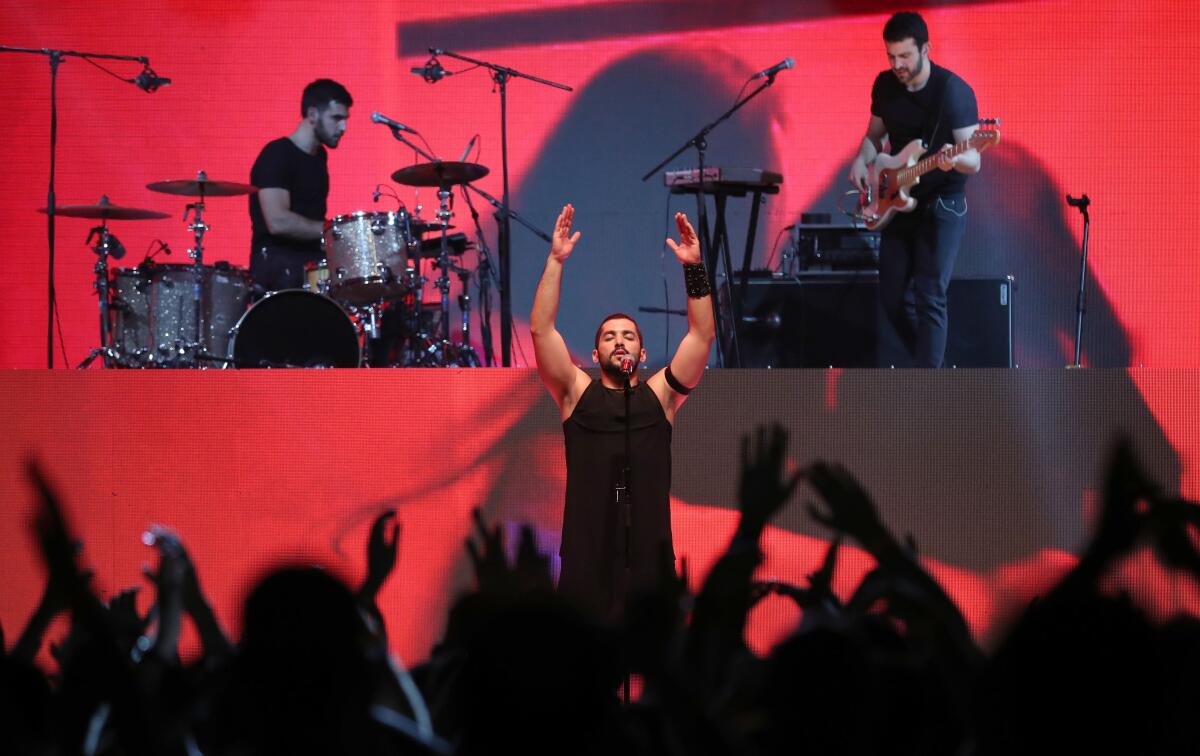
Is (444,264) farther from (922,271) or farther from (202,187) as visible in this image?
(922,271)

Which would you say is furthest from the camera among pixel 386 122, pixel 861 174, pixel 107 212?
pixel 107 212

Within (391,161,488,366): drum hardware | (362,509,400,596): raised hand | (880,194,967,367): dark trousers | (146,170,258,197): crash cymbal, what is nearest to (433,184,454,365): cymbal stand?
(391,161,488,366): drum hardware

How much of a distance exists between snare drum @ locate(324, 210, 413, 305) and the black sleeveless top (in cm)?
Result: 322

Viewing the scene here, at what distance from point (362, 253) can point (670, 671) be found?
20.9ft

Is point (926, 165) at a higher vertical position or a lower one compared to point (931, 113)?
lower

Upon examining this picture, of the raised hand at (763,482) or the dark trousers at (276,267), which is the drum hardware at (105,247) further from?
the raised hand at (763,482)

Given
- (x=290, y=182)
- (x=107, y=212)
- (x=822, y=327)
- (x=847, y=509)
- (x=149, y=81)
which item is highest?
(x=149, y=81)

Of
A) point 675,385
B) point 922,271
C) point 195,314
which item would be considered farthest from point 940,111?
point 195,314

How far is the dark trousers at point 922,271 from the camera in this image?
621 cm

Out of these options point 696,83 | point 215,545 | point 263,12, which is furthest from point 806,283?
point 263,12

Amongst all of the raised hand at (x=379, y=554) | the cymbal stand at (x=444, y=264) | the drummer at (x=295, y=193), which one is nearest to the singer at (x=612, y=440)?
the raised hand at (x=379, y=554)

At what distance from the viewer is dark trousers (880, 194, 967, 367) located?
621 centimetres

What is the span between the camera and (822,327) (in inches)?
284

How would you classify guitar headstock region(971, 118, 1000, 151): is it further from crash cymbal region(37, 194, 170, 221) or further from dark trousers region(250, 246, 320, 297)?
crash cymbal region(37, 194, 170, 221)
